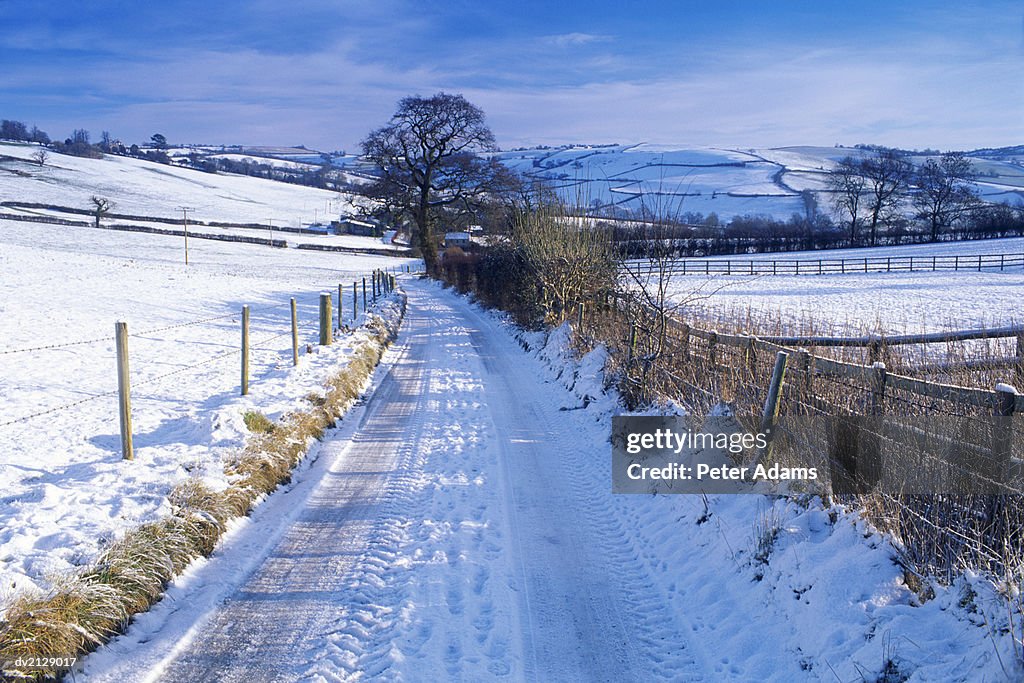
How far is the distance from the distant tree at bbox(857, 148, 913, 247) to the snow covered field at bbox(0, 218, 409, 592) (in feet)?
171

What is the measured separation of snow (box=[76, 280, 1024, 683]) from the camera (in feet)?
11.7

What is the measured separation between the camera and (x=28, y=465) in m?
6.37

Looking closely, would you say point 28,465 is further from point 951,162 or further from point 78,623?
point 951,162

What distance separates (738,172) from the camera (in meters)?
105

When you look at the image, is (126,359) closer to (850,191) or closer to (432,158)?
(432,158)

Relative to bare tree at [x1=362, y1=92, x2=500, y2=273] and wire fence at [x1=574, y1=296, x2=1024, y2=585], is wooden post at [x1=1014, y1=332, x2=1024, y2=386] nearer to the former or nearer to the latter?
wire fence at [x1=574, y1=296, x2=1024, y2=585]

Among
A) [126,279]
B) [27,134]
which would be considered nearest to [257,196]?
[27,134]

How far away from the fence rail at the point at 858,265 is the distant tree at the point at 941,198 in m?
15.9

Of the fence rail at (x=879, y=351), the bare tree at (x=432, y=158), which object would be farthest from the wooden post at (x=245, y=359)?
the bare tree at (x=432, y=158)

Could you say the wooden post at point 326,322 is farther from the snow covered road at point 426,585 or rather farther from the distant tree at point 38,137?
the distant tree at point 38,137

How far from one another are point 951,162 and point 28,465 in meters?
73.6

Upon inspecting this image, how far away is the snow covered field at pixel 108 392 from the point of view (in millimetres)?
4891

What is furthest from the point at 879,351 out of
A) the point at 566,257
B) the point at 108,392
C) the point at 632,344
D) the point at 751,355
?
the point at 108,392

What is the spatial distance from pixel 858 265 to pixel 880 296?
1794 cm
